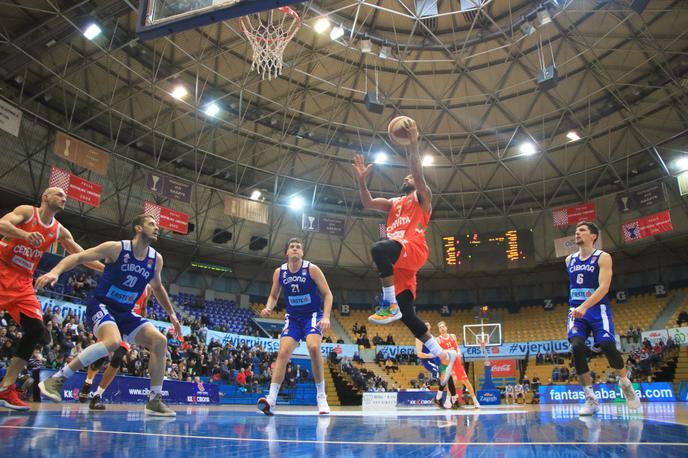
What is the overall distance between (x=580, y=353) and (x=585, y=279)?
90 cm

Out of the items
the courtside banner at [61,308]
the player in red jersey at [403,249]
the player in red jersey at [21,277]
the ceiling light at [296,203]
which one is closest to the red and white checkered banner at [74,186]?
the courtside banner at [61,308]

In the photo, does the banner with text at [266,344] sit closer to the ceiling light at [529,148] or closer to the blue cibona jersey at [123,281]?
the ceiling light at [529,148]

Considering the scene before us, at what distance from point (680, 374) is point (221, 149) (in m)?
23.4

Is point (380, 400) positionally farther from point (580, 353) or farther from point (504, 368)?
point (504, 368)

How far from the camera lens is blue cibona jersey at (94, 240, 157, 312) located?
5637 millimetres

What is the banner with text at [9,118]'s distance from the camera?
1738cm

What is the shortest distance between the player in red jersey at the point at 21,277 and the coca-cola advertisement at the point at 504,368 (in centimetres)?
2634

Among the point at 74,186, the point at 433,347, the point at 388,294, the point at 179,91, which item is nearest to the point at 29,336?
the point at 388,294

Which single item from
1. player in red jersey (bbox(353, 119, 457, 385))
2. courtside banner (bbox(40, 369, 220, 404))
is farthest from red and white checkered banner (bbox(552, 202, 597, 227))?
player in red jersey (bbox(353, 119, 457, 385))

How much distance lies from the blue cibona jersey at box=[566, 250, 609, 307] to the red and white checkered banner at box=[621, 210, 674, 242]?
64.0 ft

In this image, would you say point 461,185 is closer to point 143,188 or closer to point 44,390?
point 143,188

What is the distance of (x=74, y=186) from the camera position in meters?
19.6

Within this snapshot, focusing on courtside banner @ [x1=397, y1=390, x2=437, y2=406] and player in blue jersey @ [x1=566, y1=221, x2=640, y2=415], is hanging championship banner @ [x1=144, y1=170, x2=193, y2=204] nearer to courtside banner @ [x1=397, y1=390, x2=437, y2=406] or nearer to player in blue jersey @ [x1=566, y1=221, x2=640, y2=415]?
courtside banner @ [x1=397, y1=390, x2=437, y2=406]

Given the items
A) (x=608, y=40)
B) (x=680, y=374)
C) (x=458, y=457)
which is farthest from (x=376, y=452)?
(x=680, y=374)
